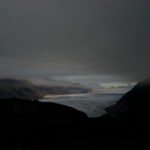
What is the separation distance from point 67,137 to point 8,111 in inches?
527

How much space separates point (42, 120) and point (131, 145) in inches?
549

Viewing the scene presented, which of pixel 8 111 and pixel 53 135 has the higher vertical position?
pixel 8 111

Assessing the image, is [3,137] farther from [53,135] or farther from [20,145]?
[53,135]

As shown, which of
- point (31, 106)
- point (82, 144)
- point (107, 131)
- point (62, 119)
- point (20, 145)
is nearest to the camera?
point (20, 145)

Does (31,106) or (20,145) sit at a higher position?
(31,106)

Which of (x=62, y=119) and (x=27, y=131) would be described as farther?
(x=62, y=119)

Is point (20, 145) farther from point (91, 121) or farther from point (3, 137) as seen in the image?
point (91, 121)

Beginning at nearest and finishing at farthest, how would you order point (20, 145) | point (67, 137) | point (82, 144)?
point (20, 145) → point (82, 144) → point (67, 137)

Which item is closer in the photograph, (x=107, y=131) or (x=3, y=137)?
(x=3, y=137)

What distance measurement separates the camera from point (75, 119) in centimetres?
2753

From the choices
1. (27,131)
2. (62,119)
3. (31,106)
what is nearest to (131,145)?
(62,119)

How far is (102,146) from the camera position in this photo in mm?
18562

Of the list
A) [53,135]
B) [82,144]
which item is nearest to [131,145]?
[82,144]

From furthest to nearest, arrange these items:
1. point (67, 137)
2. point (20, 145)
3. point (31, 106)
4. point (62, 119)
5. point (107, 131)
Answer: point (31, 106) → point (62, 119) → point (107, 131) → point (67, 137) → point (20, 145)
